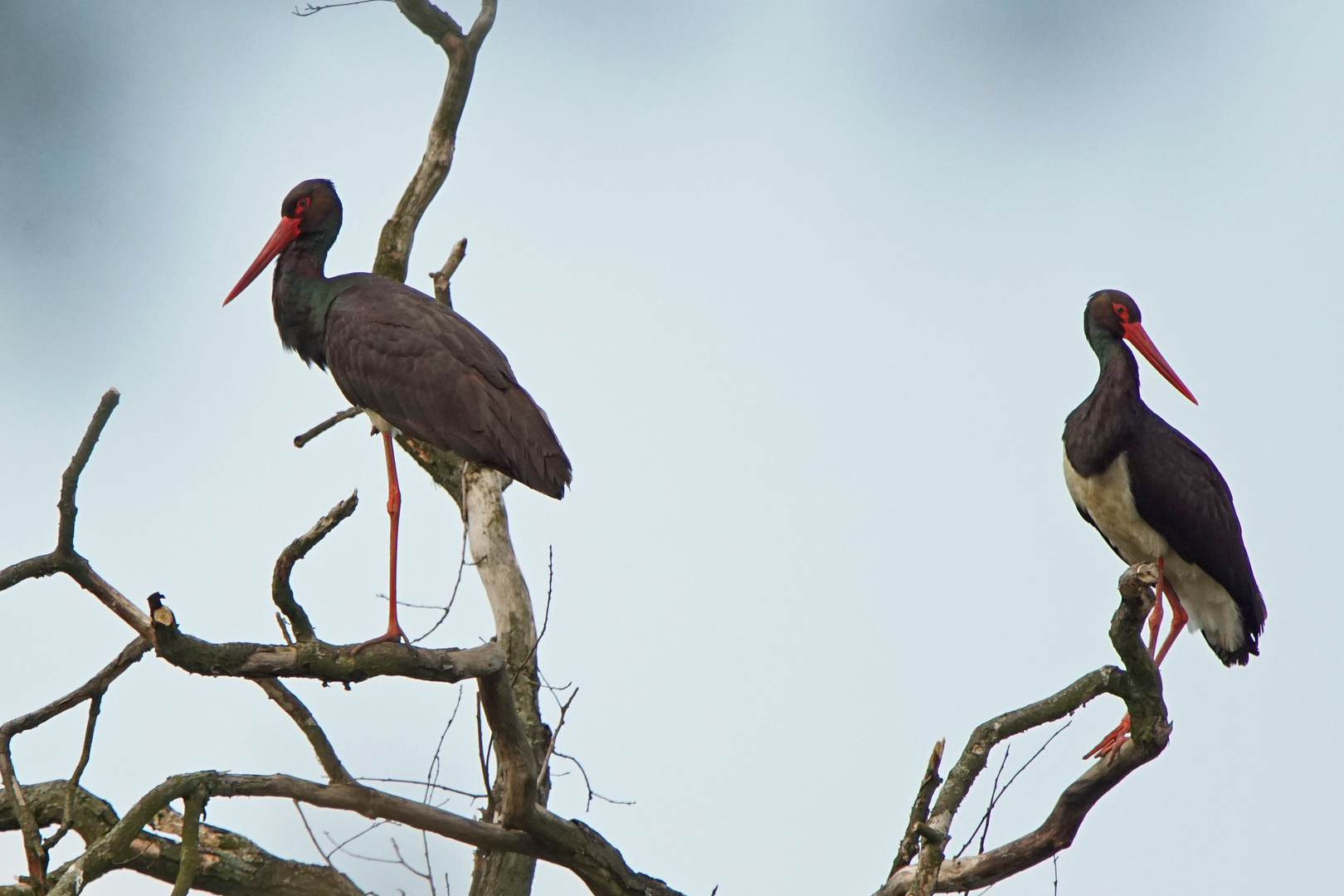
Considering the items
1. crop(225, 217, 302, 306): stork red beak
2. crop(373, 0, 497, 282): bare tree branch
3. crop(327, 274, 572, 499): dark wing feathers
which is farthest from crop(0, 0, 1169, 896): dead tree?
crop(373, 0, 497, 282): bare tree branch

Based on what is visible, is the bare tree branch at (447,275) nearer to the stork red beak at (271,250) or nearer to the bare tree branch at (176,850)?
the stork red beak at (271,250)

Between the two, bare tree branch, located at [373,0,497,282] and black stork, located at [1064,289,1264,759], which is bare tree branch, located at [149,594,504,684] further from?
black stork, located at [1064,289,1264,759]

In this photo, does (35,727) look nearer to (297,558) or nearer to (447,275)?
(297,558)

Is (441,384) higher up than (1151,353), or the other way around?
(1151,353)

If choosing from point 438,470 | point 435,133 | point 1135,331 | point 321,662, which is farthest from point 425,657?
point 1135,331

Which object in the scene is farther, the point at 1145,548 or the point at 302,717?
the point at 1145,548

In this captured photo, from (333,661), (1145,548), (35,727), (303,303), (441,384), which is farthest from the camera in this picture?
(1145,548)

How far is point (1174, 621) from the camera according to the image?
720 cm

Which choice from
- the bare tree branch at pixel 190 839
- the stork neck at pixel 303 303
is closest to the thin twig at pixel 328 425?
the stork neck at pixel 303 303

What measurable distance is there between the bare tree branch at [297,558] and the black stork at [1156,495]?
13.4 ft

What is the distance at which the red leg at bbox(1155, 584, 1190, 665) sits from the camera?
7.05 m

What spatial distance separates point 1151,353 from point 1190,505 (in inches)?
34.0

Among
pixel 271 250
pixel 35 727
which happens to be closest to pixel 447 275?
pixel 271 250

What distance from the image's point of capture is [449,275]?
22.8ft
